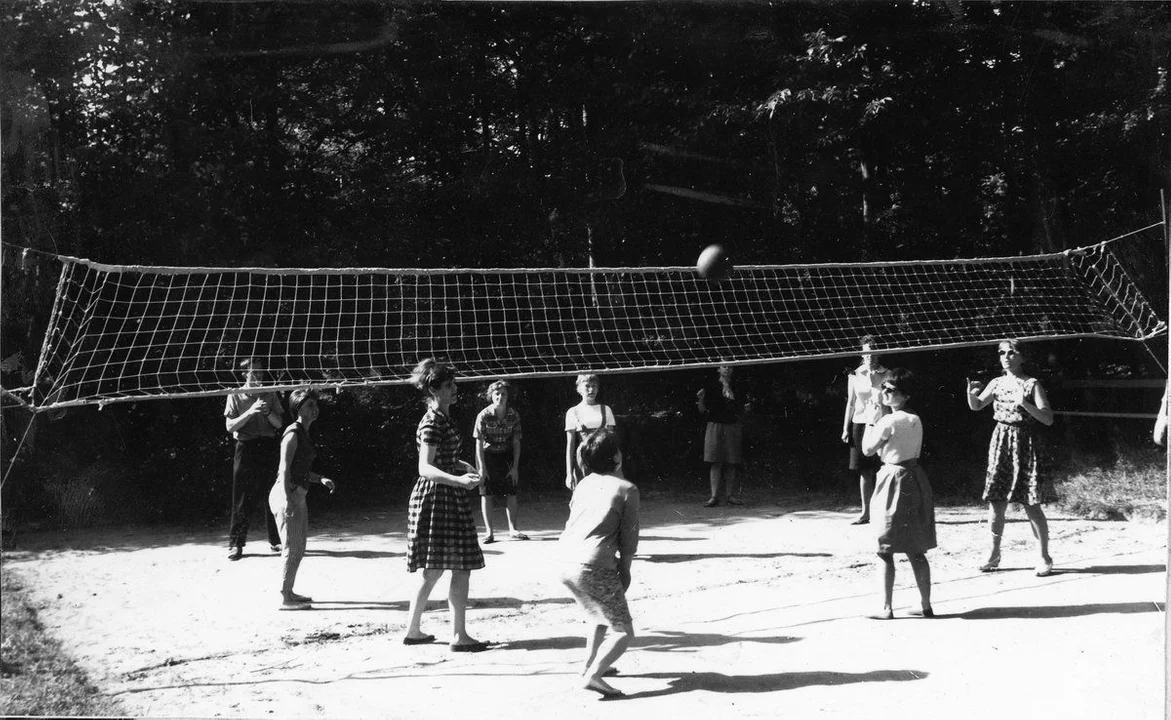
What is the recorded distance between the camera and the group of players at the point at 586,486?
4.63m

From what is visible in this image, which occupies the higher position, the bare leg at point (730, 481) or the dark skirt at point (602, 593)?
the dark skirt at point (602, 593)

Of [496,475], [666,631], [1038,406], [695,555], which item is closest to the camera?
[666,631]

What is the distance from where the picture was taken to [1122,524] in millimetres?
8555

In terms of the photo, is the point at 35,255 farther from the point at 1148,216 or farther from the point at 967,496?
the point at 1148,216

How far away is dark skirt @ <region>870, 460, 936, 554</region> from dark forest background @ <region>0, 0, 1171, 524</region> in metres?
5.42

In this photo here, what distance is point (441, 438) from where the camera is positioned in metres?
5.36

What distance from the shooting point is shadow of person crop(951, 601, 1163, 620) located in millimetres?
5863

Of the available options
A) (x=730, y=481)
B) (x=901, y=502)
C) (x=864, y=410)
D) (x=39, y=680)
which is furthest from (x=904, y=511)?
(x=730, y=481)

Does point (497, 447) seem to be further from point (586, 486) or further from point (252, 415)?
point (586, 486)

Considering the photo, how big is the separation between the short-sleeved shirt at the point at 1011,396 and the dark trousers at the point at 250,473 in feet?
17.7

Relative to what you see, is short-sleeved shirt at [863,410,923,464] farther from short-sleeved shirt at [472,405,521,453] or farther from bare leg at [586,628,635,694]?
short-sleeved shirt at [472,405,521,453]

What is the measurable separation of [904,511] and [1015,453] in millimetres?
1638

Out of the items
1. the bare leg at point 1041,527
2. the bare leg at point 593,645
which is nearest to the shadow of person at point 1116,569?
the bare leg at point 1041,527

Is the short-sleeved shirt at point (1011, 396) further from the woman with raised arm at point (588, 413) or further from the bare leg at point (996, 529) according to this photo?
the woman with raised arm at point (588, 413)
